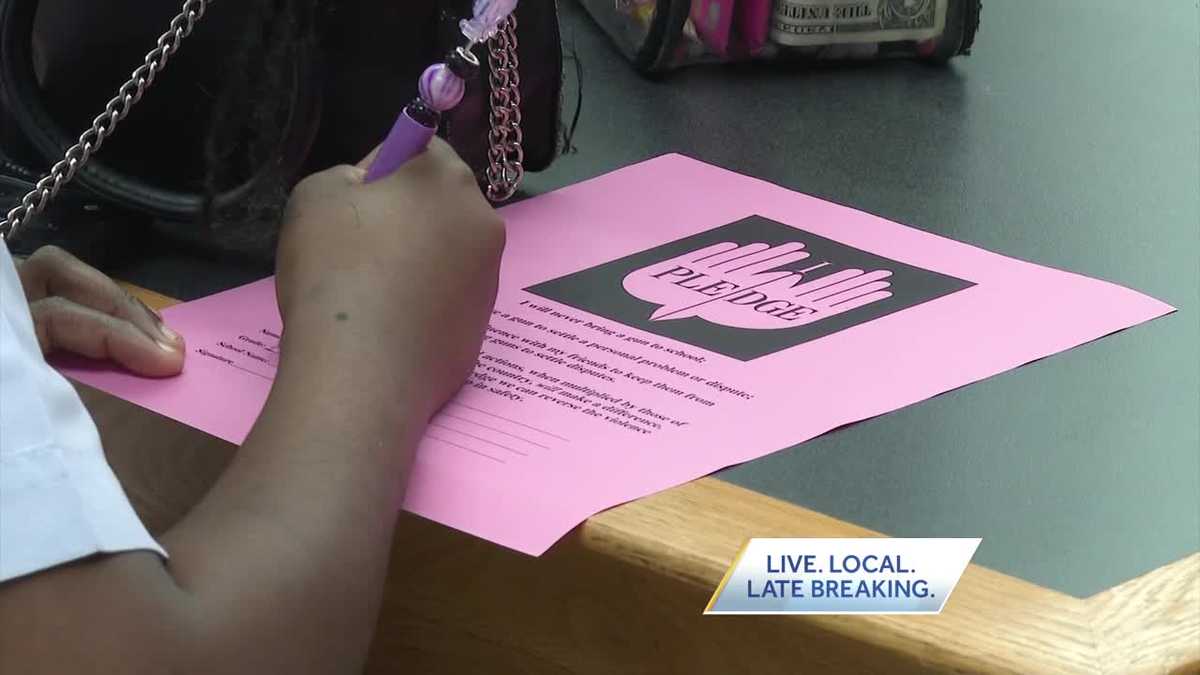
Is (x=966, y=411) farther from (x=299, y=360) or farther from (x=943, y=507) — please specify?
(x=299, y=360)

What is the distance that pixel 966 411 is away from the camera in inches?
19.1

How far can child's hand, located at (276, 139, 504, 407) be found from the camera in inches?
18.1

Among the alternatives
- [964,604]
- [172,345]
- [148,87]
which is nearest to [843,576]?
[964,604]

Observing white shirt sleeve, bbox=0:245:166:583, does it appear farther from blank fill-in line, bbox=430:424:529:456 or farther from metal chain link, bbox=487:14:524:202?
metal chain link, bbox=487:14:524:202

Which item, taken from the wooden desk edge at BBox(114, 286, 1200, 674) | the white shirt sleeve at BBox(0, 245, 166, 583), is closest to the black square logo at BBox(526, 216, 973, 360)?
the wooden desk edge at BBox(114, 286, 1200, 674)

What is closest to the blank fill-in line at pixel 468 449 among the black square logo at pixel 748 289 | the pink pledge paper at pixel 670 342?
the pink pledge paper at pixel 670 342

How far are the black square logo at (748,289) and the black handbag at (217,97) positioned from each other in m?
0.09

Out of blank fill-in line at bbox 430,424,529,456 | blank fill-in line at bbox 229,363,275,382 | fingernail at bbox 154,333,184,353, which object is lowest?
fingernail at bbox 154,333,184,353

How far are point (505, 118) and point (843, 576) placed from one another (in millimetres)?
292

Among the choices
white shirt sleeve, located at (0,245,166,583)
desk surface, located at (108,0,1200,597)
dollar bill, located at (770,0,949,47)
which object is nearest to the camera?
white shirt sleeve, located at (0,245,166,583)

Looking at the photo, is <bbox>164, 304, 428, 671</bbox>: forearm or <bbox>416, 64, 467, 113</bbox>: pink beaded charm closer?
<bbox>164, 304, 428, 671</bbox>: forearm

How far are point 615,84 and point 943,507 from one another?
1.31ft

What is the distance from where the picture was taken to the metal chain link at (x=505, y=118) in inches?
24.0

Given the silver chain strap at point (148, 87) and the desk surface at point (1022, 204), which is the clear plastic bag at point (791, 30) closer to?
the desk surface at point (1022, 204)
